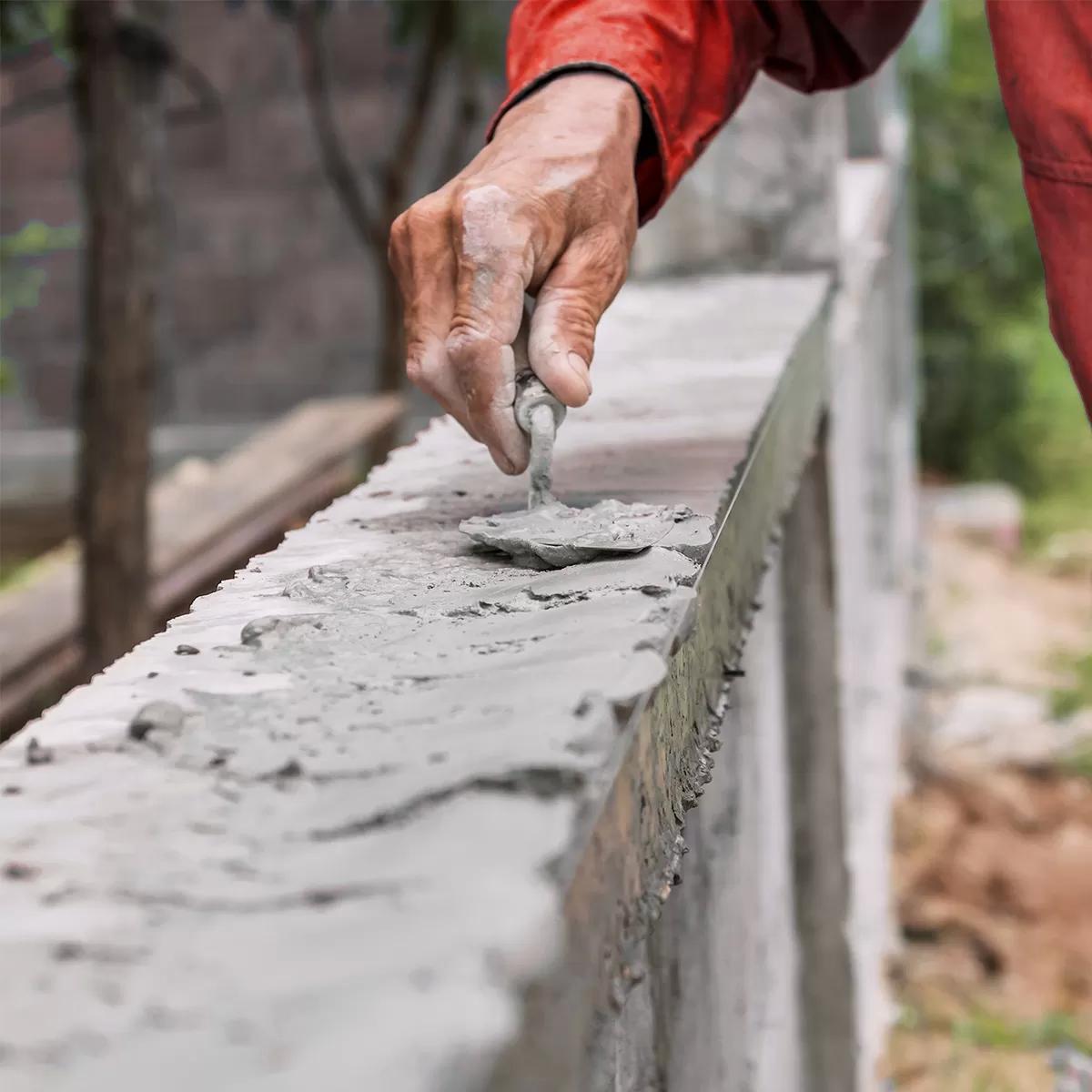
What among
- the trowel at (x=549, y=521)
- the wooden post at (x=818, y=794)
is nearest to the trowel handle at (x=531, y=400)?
the trowel at (x=549, y=521)

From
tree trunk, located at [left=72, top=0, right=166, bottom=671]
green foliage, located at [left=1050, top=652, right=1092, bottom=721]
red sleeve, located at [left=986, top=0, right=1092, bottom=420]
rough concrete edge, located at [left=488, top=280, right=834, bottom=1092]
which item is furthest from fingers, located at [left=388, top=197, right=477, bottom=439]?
green foliage, located at [left=1050, top=652, right=1092, bottom=721]

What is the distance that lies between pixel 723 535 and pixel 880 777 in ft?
11.1

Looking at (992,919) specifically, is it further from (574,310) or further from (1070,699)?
(574,310)

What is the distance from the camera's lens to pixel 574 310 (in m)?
1.23

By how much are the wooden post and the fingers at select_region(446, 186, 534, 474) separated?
138 cm

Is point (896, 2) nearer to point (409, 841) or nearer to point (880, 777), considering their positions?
point (409, 841)

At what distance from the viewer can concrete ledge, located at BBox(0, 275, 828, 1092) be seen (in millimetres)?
533

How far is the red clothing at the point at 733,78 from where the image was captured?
57.9 inches

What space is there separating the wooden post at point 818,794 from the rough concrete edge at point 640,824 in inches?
44.5

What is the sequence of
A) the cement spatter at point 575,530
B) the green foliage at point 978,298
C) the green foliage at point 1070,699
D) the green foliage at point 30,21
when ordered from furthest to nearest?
the green foliage at point 978,298, the green foliage at point 1070,699, the green foliage at point 30,21, the cement spatter at point 575,530

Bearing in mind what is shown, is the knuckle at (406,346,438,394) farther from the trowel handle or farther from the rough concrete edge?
the rough concrete edge

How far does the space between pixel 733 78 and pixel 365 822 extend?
1.23 meters

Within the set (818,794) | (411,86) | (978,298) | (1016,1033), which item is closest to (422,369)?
(818,794)

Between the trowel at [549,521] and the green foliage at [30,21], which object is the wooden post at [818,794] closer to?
the trowel at [549,521]
